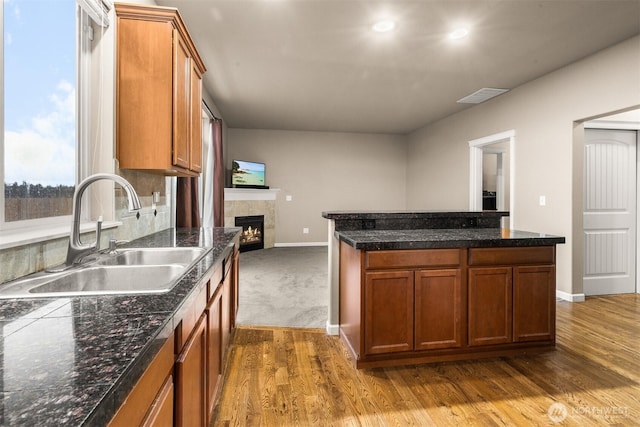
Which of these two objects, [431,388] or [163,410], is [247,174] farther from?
[163,410]

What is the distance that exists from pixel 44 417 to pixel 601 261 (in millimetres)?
5012

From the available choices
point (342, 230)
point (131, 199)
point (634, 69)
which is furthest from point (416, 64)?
point (131, 199)

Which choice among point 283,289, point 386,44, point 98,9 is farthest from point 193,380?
point 386,44

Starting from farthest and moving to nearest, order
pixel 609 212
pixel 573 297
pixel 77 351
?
pixel 609 212 → pixel 573 297 → pixel 77 351

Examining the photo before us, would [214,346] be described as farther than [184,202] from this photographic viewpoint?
No

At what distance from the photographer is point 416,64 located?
3.77m

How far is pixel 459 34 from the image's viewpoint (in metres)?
3.06

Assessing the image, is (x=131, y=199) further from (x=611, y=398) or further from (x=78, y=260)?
(x=611, y=398)

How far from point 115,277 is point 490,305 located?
2.22 metres

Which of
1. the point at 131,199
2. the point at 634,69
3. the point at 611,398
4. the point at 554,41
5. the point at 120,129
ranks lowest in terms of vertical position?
the point at 611,398

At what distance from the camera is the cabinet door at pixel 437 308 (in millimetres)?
2201

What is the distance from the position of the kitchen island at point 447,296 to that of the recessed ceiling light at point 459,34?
6.07 feet

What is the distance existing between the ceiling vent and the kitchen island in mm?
2888

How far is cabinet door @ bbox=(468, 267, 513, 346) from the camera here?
7.42 ft
